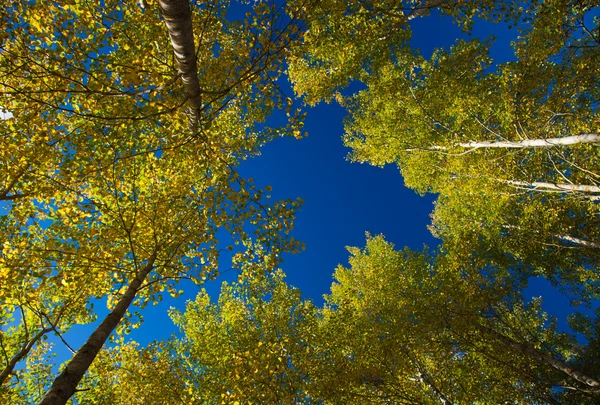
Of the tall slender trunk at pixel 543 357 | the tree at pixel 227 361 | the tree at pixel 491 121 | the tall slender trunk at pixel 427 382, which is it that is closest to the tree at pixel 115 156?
the tree at pixel 227 361

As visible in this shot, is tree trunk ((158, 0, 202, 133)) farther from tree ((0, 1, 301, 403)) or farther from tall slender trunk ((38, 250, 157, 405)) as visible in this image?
tall slender trunk ((38, 250, 157, 405))

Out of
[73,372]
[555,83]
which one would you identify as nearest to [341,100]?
[555,83]

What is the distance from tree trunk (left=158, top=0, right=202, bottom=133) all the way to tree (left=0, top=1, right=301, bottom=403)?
6 cm

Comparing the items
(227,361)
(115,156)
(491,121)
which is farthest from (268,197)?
(491,121)

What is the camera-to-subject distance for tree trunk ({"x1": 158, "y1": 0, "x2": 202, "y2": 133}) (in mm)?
2639

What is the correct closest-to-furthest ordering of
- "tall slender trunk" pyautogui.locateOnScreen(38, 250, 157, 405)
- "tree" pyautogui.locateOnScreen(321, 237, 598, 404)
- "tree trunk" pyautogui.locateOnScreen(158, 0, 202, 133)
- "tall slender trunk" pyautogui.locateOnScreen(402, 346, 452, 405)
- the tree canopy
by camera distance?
"tree trunk" pyautogui.locateOnScreen(158, 0, 202, 133)
"tall slender trunk" pyautogui.locateOnScreen(38, 250, 157, 405)
the tree canopy
"tree" pyautogui.locateOnScreen(321, 237, 598, 404)
"tall slender trunk" pyautogui.locateOnScreen(402, 346, 452, 405)

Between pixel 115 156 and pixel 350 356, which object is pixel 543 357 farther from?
pixel 115 156

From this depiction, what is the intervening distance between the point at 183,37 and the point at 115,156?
2955 millimetres

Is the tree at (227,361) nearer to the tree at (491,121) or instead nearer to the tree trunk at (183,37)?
the tree trunk at (183,37)

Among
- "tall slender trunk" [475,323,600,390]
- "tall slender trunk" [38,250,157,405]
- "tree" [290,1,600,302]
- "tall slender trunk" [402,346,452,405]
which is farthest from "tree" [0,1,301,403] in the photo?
"tall slender trunk" [475,323,600,390]

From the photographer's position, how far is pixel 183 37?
289cm

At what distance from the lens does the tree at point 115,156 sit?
13.2ft

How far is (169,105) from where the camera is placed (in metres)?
4.09

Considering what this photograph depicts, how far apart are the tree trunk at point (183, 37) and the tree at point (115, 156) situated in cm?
6
